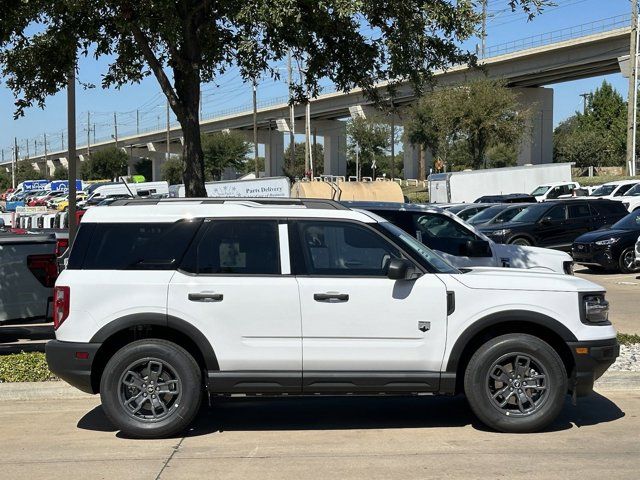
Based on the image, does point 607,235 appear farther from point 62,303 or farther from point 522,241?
point 62,303

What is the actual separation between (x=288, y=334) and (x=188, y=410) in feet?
3.30

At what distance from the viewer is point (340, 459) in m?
6.25

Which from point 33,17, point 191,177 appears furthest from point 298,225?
point 33,17

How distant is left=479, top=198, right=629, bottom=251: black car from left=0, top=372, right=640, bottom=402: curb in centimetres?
1438

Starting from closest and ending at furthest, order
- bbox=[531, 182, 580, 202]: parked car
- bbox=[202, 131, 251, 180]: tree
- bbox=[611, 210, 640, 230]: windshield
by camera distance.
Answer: bbox=[611, 210, 640, 230]: windshield, bbox=[531, 182, 580, 202]: parked car, bbox=[202, 131, 251, 180]: tree

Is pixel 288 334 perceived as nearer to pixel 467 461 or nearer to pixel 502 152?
pixel 467 461

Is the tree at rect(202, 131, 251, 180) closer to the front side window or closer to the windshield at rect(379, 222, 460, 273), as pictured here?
the windshield at rect(379, 222, 460, 273)

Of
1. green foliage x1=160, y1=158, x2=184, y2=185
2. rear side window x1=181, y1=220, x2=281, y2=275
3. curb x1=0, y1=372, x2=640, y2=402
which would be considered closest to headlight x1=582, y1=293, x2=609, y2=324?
curb x1=0, y1=372, x2=640, y2=402

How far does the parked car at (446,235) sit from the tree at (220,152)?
79.4 meters

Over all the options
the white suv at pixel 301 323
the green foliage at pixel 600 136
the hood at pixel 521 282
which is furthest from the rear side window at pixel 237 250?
the green foliage at pixel 600 136

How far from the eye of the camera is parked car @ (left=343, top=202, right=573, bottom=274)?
11.6 metres

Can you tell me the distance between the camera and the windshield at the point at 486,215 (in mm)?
25598

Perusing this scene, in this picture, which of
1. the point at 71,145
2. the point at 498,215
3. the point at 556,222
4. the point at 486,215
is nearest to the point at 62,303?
the point at 71,145

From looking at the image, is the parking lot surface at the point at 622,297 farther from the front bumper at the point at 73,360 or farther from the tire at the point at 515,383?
the front bumper at the point at 73,360
